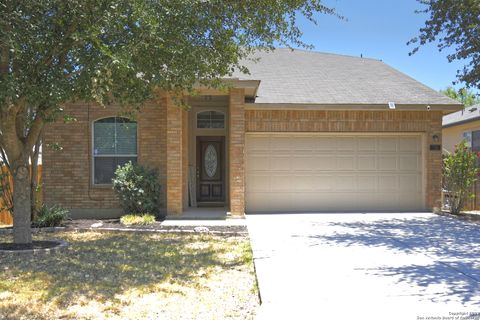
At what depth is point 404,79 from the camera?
15.6 metres

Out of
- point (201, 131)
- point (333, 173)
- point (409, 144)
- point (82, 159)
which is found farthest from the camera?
point (201, 131)

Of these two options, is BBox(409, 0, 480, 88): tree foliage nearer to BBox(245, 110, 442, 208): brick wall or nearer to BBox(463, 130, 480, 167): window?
BBox(245, 110, 442, 208): brick wall

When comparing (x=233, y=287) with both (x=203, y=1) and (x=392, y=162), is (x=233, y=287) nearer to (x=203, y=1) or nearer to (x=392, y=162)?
(x=203, y=1)

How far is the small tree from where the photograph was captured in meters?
13.0

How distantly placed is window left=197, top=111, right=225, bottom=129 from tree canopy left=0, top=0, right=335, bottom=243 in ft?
17.5

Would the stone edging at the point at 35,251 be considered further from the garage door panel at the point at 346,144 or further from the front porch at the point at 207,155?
the garage door panel at the point at 346,144

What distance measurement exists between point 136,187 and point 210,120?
3626 millimetres

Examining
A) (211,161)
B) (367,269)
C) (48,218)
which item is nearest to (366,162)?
(211,161)

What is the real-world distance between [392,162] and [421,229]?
3.78 metres

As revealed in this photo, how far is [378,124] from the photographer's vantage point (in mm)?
13398

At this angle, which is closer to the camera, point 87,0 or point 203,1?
point 87,0

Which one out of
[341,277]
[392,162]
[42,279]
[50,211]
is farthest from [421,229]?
[50,211]

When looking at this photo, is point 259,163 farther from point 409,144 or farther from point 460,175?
point 460,175

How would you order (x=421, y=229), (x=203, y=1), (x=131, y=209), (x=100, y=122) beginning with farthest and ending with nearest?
(x=100, y=122) → (x=131, y=209) → (x=421, y=229) → (x=203, y=1)
